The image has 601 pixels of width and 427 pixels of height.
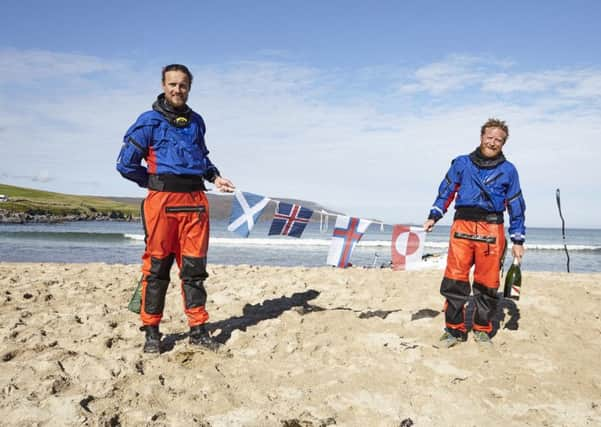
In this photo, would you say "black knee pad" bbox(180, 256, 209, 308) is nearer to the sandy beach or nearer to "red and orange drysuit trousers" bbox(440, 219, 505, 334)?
the sandy beach

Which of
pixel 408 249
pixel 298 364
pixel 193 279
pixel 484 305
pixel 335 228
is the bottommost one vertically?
pixel 298 364

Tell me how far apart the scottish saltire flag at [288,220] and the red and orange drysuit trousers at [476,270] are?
Result: 6.24 ft

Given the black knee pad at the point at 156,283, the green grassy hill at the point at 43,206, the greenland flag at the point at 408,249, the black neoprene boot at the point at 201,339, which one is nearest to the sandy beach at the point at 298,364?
the black neoprene boot at the point at 201,339

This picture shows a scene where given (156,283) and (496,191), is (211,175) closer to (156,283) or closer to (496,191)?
(156,283)

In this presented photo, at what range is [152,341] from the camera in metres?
3.88

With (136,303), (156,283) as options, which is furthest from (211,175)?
(136,303)

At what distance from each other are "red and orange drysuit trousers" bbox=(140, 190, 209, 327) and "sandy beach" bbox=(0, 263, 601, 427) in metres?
0.41

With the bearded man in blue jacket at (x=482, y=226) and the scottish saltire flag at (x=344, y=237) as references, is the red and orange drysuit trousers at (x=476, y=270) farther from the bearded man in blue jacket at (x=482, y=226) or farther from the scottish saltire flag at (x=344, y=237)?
the scottish saltire flag at (x=344, y=237)

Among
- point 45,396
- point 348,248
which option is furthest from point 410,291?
point 45,396

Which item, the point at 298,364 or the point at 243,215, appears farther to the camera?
the point at 243,215

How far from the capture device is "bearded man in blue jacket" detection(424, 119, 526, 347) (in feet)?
13.9

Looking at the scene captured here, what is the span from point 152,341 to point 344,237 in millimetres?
Result: 2706

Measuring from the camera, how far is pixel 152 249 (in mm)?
3785

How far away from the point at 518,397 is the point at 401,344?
124 cm
